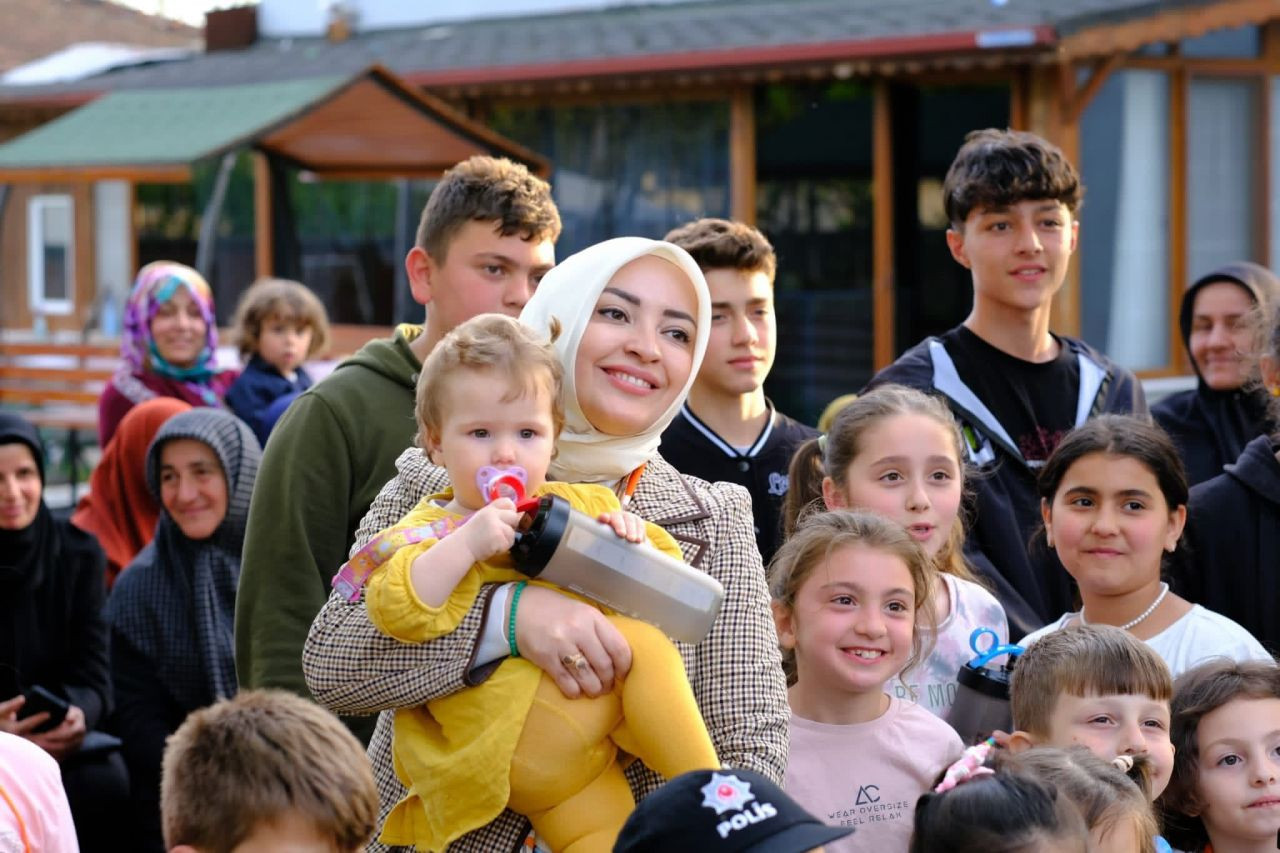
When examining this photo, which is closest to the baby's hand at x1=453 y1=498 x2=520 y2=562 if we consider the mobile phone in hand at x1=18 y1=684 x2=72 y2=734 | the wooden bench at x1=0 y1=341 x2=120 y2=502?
the mobile phone in hand at x1=18 y1=684 x2=72 y2=734

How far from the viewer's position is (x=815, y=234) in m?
11.9

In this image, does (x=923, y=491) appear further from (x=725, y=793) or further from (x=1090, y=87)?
(x=1090, y=87)

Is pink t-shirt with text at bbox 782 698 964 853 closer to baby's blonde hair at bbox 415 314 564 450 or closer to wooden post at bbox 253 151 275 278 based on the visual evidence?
baby's blonde hair at bbox 415 314 564 450

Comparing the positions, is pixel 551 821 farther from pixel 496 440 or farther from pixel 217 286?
pixel 217 286

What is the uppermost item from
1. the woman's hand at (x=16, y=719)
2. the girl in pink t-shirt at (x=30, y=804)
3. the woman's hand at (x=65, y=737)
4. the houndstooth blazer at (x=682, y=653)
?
the houndstooth blazer at (x=682, y=653)

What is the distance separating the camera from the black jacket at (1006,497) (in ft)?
13.1

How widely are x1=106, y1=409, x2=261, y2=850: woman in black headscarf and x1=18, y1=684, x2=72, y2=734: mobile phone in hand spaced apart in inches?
8.8

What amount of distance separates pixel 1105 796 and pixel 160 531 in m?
3.72

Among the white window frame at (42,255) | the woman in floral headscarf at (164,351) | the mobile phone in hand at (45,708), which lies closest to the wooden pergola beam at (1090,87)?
the woman in floral headscarf at (164,351)

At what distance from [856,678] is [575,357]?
86cm

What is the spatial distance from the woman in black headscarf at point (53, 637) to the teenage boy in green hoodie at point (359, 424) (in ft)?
6.40

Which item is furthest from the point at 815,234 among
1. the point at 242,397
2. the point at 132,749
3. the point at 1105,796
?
the point at 1105,796

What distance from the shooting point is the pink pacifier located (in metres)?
2.49

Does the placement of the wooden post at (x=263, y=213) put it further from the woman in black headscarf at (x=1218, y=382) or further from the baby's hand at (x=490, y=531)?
the baby's hand at (x=490, y=531)
